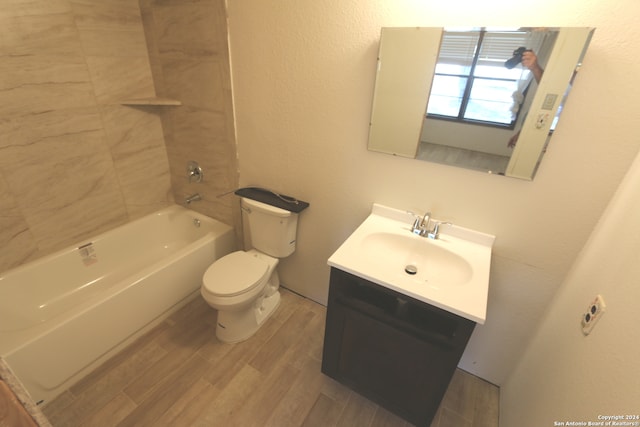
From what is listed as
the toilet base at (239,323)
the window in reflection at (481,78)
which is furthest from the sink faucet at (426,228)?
the toilet base at (239,323)

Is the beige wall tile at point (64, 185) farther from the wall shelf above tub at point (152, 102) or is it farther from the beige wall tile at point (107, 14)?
the beige wall tile at point (107, 14)

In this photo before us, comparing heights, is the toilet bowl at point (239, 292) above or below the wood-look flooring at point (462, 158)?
below

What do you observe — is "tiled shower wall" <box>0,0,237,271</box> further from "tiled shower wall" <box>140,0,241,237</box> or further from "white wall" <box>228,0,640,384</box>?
"white wall" <box>228,0,640,384</box>

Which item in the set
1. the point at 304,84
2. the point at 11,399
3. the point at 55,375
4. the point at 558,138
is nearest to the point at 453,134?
the point at 558,138

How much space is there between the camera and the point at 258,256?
1896 millimetres

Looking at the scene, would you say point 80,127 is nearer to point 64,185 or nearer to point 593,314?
point 64,185

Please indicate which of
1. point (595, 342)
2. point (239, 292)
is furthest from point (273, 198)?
point (595, 342)

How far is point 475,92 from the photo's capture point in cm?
115

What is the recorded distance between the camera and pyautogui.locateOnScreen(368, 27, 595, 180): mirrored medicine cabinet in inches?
39.9

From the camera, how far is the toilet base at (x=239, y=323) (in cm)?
172

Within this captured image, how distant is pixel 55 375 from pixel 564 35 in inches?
101

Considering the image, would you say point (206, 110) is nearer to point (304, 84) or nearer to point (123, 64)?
→ point (123, 64)

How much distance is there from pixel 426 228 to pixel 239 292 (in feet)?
3.47

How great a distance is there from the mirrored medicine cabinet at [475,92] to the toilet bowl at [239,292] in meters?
1.05
